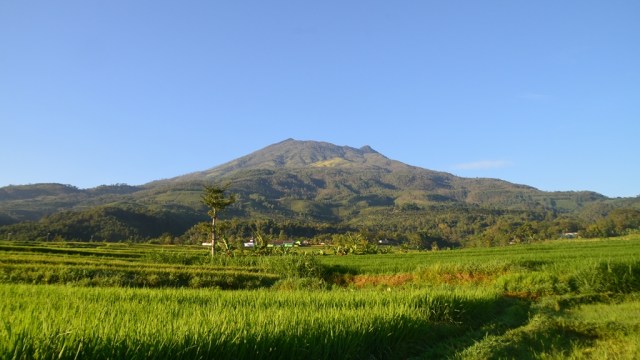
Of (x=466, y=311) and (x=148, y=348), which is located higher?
(x=148, y=348)

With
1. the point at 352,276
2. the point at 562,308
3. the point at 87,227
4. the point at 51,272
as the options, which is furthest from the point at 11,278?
the point at 87,227

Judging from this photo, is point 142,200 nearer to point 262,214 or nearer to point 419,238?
point 262,214

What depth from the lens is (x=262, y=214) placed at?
19500 centimetres

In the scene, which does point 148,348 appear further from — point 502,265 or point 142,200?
point 142,200

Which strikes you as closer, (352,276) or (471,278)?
(471,278)

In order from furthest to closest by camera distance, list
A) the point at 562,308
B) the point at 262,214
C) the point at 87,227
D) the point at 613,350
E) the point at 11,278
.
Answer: the point at 262,214
the point at 87,227
the point at 11,278
the point at 562,308
the point at 613,350

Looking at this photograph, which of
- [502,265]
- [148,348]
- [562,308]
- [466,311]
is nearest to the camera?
[148,348]

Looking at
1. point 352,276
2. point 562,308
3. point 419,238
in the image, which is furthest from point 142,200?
point 562,308

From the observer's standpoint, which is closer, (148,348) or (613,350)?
(148,348)

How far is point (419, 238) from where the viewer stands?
9362 cm

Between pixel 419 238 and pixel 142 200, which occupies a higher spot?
pixel 142 200

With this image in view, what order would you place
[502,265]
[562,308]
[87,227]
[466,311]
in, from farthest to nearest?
1. [87,227]
2. [502,265]
3. [562,308]
4. [466,311]

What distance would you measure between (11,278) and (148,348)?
17766 millimetres

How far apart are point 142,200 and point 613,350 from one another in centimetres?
20979
